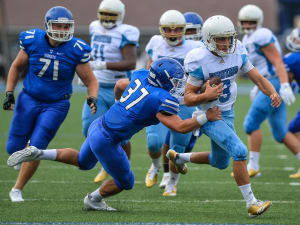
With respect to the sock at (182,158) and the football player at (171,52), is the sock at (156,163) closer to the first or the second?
the football player at (171,52)

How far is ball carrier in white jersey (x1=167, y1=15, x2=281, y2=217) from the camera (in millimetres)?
5082

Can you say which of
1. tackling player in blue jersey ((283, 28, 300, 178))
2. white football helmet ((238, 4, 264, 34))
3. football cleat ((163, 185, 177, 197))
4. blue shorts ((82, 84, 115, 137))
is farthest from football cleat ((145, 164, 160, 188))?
white football helmet ((238, 4, 264, 34))

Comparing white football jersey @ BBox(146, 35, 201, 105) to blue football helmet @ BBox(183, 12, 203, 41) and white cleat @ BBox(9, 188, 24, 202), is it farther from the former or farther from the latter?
white cleat @ BBox(9, 188, 24, 202)

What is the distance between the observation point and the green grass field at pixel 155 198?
16.6ft

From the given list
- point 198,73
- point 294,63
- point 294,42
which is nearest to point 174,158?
point 198,73

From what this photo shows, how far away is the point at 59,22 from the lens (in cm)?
599

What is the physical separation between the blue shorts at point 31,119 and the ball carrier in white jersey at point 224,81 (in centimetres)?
130

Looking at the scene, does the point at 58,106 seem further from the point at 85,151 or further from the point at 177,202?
the point at 177,202

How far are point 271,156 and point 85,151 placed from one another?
437 cm

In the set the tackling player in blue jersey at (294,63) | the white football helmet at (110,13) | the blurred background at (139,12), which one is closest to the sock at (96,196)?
the white football helmet at (110,13)

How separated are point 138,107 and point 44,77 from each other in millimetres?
1444

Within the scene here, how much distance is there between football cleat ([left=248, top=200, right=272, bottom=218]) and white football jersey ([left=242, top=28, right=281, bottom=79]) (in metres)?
2.76

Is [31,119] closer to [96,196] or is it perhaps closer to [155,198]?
[96,196]

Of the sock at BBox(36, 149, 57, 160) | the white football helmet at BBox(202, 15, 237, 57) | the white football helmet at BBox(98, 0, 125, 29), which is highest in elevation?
the white football helmet at BBox(202, 15, 237, 57)
